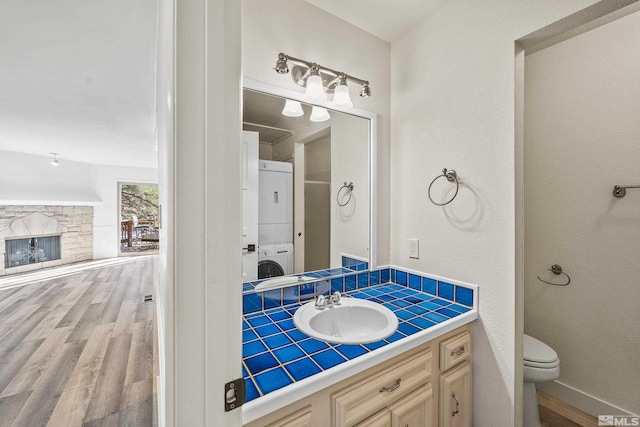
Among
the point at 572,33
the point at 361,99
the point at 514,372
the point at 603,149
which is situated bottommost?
the point at 514,372

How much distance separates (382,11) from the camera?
1471 millimetres

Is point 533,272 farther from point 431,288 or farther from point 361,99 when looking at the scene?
point 361,99

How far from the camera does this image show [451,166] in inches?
56.5

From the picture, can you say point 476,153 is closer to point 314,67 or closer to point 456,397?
point 314,67

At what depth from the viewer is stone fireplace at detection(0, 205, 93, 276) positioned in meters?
5.14

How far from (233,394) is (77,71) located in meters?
3.05

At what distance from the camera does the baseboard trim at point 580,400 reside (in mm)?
1543

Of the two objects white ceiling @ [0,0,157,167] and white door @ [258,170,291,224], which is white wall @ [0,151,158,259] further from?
white door @ [258,170,291,224]

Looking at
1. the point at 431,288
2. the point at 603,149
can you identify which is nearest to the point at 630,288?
the point at 603,149

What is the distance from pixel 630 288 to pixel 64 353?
4271 mm

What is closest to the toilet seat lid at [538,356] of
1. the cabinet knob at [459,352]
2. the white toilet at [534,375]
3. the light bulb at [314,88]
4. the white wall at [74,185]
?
the white toilet at [534,375]

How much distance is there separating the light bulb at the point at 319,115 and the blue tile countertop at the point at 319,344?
0.98 m

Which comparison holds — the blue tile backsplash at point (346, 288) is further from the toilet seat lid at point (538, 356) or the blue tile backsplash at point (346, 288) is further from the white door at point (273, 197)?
the toilet seat lid at point (538, 356)

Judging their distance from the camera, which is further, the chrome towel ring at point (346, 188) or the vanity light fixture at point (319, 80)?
the chrome towel ring at point (346, 188)
